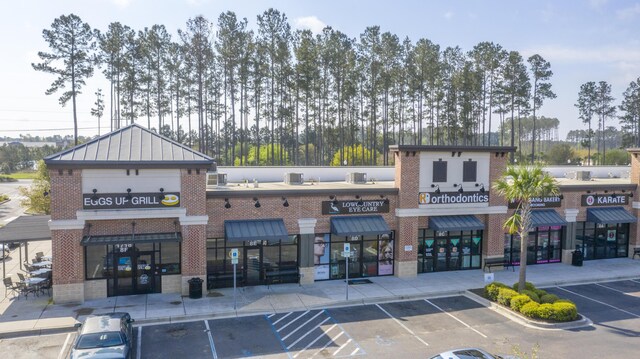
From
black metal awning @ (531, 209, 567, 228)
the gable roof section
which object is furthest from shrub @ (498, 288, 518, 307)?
the gable roof section

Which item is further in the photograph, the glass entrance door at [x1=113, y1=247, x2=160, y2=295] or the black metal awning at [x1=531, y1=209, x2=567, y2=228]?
the black metal awning at [x1=531, y1=209, x2=567, y2=228]

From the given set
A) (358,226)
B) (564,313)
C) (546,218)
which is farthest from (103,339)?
(546,218)

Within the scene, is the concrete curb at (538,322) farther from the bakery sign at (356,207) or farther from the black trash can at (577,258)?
the black trash can at (577,258)

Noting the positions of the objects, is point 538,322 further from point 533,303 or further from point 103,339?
point 103,339

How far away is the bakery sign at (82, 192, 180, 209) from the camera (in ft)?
72.5

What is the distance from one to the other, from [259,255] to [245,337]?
7.14 metres

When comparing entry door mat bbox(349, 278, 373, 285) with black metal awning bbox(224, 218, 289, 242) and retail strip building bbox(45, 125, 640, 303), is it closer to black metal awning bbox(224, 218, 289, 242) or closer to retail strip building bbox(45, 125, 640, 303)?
retail strip building bbox(45, 125, 640, 303)

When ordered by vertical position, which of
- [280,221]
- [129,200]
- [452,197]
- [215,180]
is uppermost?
[215,180]

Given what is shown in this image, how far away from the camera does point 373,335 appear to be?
1889 cm

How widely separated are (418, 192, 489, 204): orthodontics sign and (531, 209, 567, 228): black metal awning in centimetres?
369

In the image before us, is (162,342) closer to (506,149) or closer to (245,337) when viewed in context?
(245,337)

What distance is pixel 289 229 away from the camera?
25688 mm

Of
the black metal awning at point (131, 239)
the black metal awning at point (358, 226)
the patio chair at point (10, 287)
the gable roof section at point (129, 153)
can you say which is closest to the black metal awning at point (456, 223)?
the black metal awning at point (358, 226)

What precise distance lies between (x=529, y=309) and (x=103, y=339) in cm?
1702
